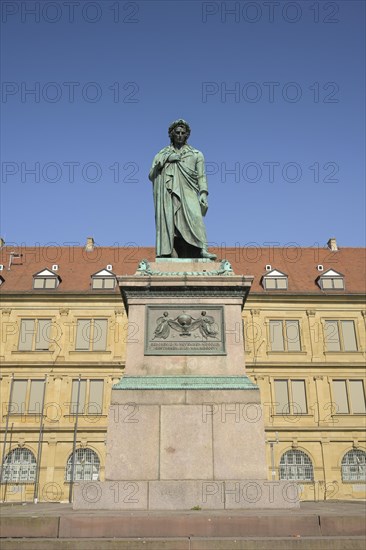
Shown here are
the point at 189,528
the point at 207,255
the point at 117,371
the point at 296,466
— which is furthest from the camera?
→ the point at 117,371

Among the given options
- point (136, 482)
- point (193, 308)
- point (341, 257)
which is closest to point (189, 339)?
point (193, 308)

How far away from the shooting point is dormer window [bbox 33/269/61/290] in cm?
3716

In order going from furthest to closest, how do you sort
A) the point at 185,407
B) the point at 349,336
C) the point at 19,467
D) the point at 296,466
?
the point at 349,336 < the point at 296,466 < the point at 19,467 < the point at 185,407

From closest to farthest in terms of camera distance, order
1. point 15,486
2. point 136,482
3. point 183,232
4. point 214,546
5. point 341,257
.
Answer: point 214,546 → point 136,482 → point 183,232 → point 15,486 → point 341,257

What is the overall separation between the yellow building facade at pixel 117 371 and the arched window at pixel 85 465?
7 centimetres

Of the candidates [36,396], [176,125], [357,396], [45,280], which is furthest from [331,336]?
[176,125]

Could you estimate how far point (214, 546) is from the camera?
4996 mm

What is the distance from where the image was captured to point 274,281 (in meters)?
37.5

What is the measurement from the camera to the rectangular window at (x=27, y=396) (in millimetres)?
34000

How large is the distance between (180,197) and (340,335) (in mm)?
28971

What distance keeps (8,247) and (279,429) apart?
2456cm

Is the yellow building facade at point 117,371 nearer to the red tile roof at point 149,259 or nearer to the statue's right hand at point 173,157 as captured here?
the red tile roof at point 149,259

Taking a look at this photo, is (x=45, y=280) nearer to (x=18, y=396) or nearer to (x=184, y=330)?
(x=18, y=396)

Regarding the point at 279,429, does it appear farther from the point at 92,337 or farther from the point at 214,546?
the point at 214,546
